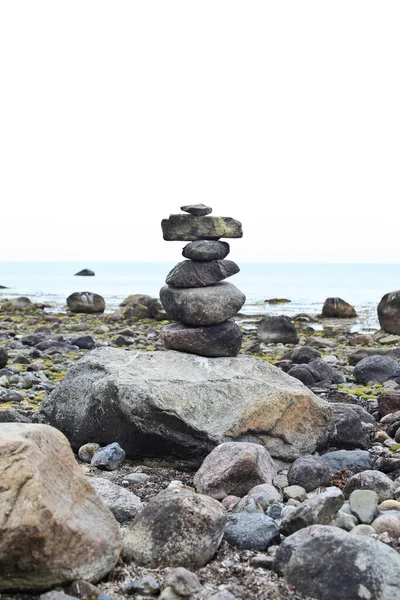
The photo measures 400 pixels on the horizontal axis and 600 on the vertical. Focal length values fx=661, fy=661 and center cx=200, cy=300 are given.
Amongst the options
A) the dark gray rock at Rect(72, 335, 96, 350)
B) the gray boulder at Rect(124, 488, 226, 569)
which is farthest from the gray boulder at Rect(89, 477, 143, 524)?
the dark gray rock at Rect(72, 335, 96, 350)

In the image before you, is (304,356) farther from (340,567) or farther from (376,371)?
(340,567)

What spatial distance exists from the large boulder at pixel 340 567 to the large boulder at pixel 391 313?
21.4 meters

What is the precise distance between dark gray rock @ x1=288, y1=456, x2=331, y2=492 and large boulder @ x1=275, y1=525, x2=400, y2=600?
7.60 ft

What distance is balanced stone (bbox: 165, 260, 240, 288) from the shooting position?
9.98 meters

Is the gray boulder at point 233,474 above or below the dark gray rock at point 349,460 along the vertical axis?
above

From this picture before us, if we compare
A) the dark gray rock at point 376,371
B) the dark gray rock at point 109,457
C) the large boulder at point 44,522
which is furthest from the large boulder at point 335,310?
the large boulder at point 44,522

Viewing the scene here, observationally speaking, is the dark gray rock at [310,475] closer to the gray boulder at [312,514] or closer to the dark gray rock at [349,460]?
the dark gray rock at [349,460]

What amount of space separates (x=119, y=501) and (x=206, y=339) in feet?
13.1

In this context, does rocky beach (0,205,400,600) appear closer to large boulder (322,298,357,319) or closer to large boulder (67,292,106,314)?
large boulder (322,298,357,319)

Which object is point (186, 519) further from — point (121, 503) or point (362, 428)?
point (362, 428)

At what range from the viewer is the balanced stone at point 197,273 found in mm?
9977

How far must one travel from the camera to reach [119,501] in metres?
6.12

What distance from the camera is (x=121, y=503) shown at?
240 inches

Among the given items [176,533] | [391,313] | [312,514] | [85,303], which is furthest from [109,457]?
[85,303]
